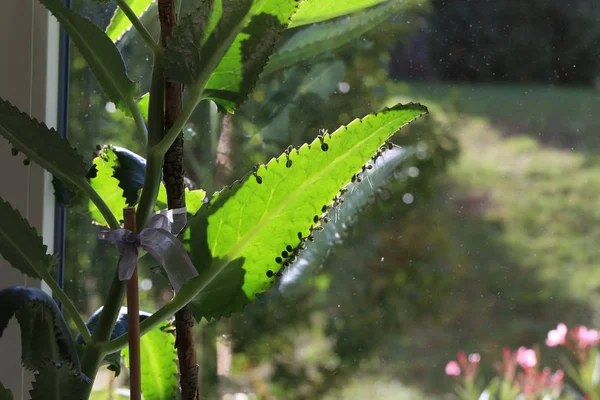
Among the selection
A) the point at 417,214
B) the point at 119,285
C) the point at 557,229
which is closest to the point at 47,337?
the point at 119,285

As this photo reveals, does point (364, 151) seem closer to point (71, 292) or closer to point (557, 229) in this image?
point (557, 229)

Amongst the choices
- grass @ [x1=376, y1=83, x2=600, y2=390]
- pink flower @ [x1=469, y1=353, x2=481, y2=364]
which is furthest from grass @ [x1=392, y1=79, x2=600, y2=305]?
pink flower @ [x1=469, y1=353, x2=481, y2=364]

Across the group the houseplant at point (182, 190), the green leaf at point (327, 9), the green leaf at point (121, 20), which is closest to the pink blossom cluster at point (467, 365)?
the houseplant at point (182, 190)

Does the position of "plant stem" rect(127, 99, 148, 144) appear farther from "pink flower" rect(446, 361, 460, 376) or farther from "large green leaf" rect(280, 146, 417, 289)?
"pink flower" rect(446, 361, 460, 376)

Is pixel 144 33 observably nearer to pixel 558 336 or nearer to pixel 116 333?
pixel 116 333

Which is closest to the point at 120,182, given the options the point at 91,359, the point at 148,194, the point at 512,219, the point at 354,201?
the point at 148,194

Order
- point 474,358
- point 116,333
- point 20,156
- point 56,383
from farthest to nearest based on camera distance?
point 20,156 < point 474,358 < point 116,333 < point 56,383
